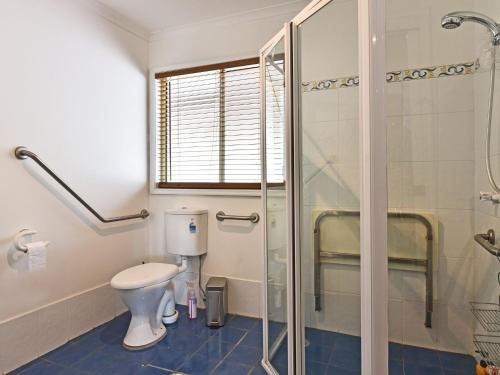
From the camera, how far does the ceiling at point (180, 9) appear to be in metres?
2.17

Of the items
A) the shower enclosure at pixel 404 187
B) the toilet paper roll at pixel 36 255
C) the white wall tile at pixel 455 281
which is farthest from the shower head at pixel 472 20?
the toilet paper roll at pixel 36 255

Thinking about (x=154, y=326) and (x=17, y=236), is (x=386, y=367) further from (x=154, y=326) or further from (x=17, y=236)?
(x=17, y=236)

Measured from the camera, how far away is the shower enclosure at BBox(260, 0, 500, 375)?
1.34 meters

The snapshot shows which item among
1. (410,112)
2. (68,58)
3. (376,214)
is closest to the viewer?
(376,214)

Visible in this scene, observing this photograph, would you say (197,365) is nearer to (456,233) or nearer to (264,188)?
(264,188)

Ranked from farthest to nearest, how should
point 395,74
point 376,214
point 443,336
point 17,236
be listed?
point 17,236, point 443,336, point 395,74, point 376,214

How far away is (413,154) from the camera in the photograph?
1.47 meters

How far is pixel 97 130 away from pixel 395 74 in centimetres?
196

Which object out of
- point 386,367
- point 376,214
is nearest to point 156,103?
point 376,214

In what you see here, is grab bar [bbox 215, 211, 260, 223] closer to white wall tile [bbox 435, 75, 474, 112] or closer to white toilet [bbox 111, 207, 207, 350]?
white toilet [bbox 111, 207, 207, 350]

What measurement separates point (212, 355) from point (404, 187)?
4.86 feet

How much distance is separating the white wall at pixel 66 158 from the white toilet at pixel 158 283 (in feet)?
1.19

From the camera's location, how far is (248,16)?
231 cm

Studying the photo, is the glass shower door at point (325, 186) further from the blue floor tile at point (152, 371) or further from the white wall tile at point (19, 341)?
the white wall tile at point (19, 341)
